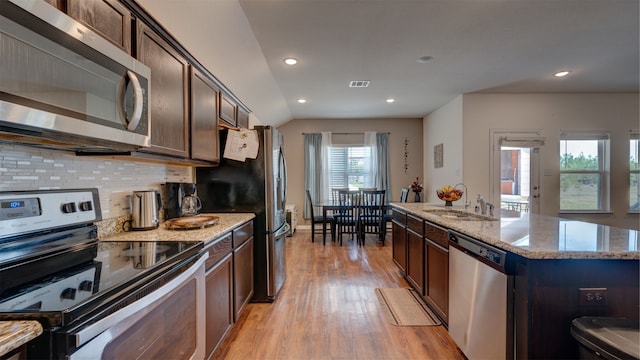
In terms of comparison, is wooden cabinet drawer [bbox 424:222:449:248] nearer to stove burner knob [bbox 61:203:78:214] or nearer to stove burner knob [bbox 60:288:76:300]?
stove burner knob [bbox 60:288:76:300]

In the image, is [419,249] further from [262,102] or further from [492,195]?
[262,102]

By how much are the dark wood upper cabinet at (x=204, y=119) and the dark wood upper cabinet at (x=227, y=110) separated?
0.11 metres

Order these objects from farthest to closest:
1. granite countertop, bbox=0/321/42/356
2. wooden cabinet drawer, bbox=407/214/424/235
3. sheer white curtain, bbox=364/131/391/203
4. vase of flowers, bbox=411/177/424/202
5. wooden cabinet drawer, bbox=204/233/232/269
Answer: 1. sheer white curtain, bbox=364/131/391/203
2. vase of flowers, bbox=411/177/424/202
3. wooden cabinet drawer, bbox=407/214/424/235
4. wooden cabinet drawer, bbox=204/233/232/269
5. granite countertop, bbox=0/321/42/356

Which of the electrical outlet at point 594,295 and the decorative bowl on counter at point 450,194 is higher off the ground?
the decorative bowl on counter at point 450,194

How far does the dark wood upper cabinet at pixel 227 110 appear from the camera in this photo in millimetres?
2566

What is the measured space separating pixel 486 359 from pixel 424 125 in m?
5.39

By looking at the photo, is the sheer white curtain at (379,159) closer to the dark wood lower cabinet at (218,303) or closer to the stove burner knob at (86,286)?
the dark wood lower cabinet at (218,303)

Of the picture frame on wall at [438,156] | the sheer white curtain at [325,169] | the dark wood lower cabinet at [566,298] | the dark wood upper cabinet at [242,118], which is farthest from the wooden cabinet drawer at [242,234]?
the picture frame on wall at [438,156]

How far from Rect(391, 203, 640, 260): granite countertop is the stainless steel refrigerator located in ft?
4.96

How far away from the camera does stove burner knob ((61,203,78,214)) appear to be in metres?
1.24

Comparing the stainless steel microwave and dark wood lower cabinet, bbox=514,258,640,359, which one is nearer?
the stainless steel microwave

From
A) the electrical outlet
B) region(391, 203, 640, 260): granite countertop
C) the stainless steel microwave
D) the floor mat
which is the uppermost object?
the stainless steel microwave

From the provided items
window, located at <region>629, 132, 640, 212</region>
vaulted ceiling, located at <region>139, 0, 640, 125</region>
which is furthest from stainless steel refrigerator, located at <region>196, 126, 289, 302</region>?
window, located at <region>629, 132, 640, 212</region>

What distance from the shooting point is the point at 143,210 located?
1.76m
